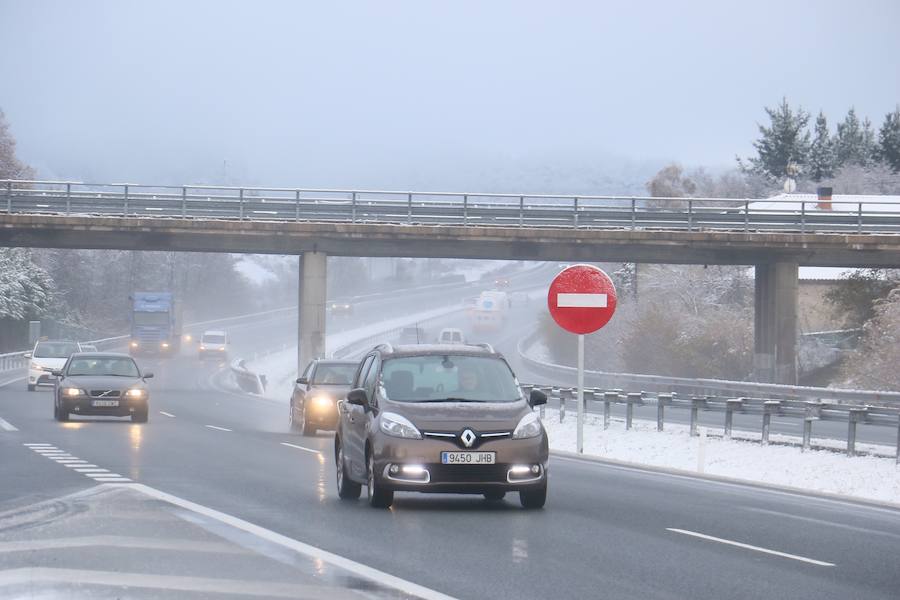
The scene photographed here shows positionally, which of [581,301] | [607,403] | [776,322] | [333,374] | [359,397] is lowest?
[607,403]

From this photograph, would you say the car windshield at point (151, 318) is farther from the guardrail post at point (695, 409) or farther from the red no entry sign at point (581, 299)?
the red no entry sign at point (581, 299)

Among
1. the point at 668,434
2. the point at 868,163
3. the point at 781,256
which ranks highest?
the point at 868,163

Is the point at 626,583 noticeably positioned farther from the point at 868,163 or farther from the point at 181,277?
the point at 181,277

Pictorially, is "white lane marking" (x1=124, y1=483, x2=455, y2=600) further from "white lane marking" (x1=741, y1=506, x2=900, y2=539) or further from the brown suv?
"white lane marking" (x1=741, y1=506, x2=900, y2=539)

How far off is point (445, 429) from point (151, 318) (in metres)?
74.0

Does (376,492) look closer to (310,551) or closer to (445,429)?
(445,429)

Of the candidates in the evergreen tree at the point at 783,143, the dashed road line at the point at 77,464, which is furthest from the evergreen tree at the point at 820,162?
the dashed road line at the point at 77,464

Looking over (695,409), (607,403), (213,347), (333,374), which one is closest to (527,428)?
(333,374)

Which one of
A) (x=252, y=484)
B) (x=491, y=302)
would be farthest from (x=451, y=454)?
(x=491, y=302)

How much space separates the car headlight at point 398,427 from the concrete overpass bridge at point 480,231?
36.2 metres

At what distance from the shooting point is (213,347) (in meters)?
90.4

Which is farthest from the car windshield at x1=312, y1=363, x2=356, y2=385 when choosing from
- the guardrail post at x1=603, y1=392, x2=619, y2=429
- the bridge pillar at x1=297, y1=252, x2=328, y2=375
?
the bridge pillar at x1=297, y1=252, x2=328, y2=375

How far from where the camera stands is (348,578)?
10.0m

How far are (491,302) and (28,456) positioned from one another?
93.3 meters
